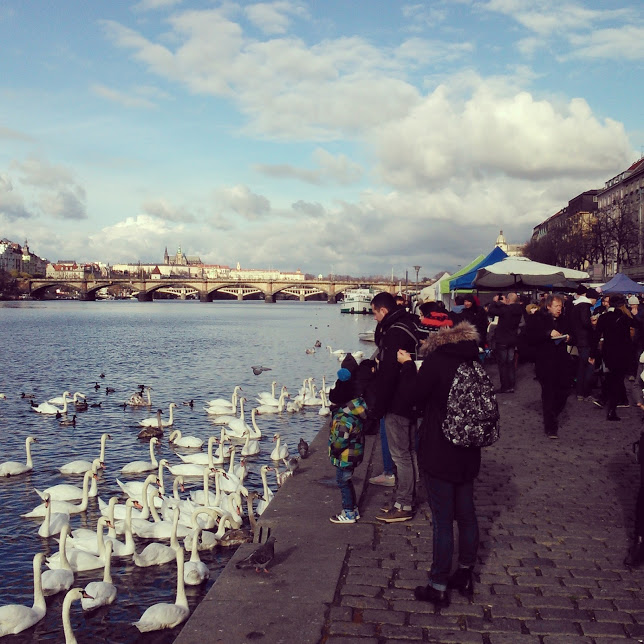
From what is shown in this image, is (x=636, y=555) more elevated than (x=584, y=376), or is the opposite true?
(x=584, y=376)

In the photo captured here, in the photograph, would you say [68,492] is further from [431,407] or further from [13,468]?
[431,407]

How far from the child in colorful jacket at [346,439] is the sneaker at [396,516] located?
0.80ft

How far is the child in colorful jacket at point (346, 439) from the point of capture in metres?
6.10

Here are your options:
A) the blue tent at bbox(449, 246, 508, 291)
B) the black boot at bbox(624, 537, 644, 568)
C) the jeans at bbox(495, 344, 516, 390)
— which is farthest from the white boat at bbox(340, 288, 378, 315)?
the black boot at bbox(624, 537, 644, 568)

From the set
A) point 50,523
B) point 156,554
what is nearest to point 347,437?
point 156,554

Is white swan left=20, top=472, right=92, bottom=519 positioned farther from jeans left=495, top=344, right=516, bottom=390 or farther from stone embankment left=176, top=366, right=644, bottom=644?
jeans left=495, top=344, right=516, bottom=390

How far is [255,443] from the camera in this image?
48.2 feet

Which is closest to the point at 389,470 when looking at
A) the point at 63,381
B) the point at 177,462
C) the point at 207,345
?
the point at 177,462

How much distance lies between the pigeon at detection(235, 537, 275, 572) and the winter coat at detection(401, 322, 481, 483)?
→ 4.53 ft

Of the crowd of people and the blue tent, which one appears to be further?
the blue tent

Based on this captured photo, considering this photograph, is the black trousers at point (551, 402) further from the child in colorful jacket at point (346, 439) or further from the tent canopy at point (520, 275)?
the tent canopy at point (520, 275)

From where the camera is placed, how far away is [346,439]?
614cm

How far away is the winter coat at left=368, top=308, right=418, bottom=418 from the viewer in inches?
243

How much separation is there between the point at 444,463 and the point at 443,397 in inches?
17.0
